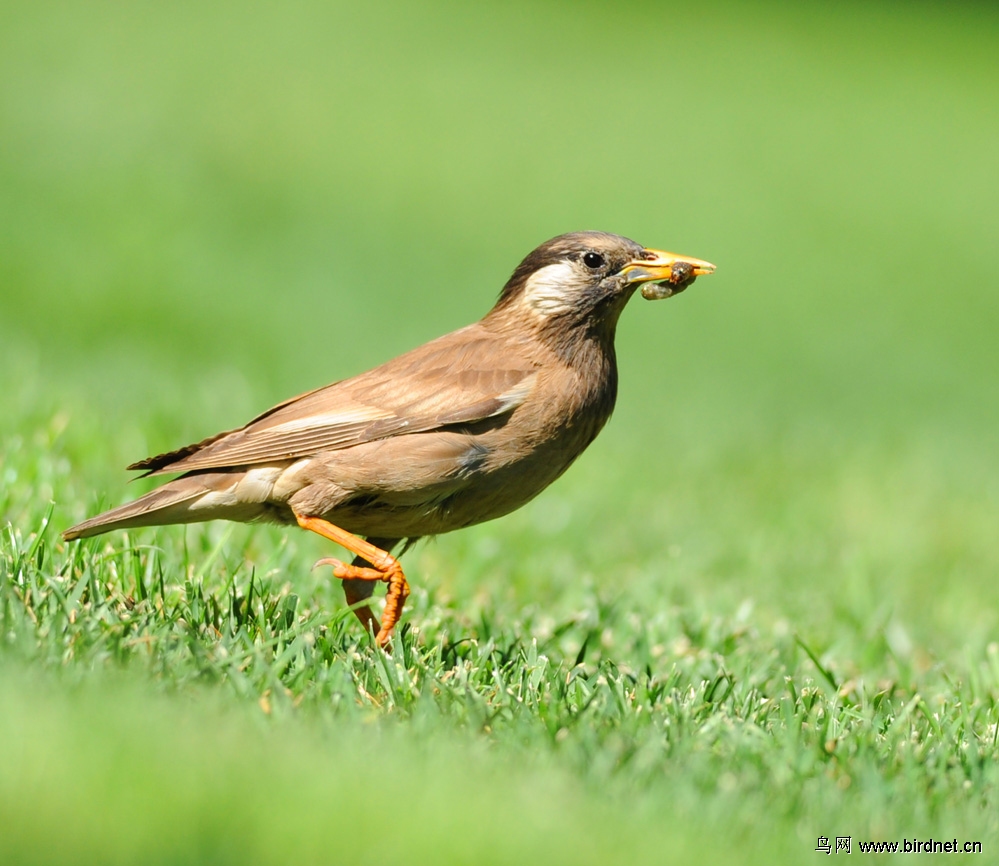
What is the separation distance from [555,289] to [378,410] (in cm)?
92

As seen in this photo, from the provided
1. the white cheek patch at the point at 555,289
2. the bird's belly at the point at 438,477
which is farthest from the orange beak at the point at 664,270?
the bird's belly at the point at 438,477

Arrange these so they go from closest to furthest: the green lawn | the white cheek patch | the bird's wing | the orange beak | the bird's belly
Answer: the green lawn < the bird's belly < the bird's wing < the orange beak < the white cheek patch

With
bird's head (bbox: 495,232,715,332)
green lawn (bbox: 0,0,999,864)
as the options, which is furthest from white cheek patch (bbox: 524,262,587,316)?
green lawn (bbox: 0,0,999,864)

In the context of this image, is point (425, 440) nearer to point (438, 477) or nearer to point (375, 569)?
point (438, 477)

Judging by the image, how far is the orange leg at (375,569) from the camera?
15.9 ft

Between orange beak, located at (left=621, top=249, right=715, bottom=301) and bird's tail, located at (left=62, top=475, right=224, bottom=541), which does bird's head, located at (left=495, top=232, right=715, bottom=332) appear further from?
bird's tail, located at (left=62, top=475, right=224, bottom=541)

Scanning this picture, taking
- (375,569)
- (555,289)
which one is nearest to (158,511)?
(375,569)

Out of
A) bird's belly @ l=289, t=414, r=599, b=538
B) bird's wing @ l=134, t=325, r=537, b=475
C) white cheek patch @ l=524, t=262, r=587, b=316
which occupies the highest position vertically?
white cheek patch @ l=524, t=262, r=587, b=316

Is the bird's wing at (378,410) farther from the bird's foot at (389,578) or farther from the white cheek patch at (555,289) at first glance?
the bird's foot at (389,578)

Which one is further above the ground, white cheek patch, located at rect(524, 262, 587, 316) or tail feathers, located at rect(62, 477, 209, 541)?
white cheek patch, located at rect(524, 262, 587, 316)

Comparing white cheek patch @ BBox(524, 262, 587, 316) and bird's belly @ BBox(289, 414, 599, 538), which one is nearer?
bird's belly @ BBox(289, 414, 599, 538)

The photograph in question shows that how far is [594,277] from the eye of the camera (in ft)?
17.9

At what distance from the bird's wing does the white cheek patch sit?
285 millimetres

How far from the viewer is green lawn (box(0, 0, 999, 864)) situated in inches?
126
